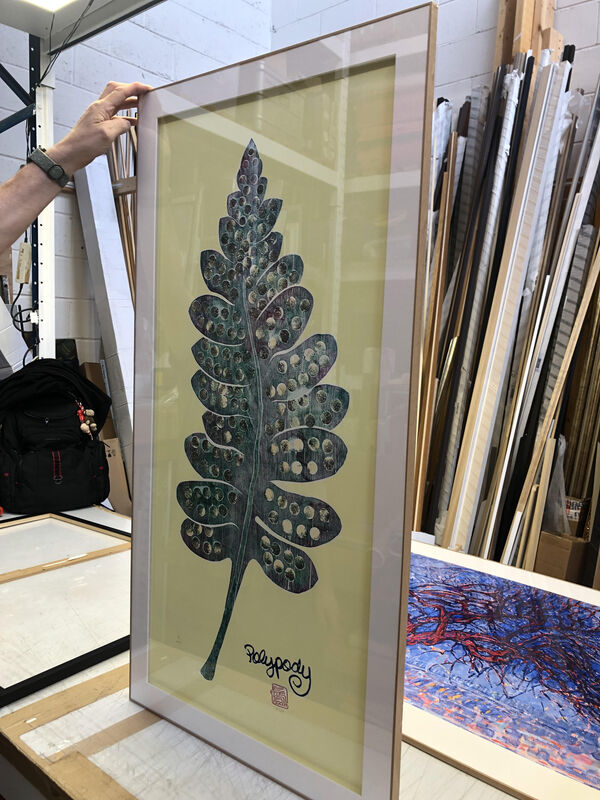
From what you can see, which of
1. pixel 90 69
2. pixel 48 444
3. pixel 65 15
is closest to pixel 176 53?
pixel 90 69

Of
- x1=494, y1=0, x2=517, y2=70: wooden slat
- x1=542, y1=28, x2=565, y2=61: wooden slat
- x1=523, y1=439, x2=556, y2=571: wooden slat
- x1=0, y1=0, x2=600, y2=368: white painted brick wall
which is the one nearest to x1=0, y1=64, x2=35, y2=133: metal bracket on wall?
x1=0, y1=0, x2=600, y2=368: white painted brick wall

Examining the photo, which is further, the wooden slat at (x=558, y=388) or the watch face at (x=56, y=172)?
the wooden slat at (x=558, y=388)

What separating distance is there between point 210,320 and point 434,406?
1.77m

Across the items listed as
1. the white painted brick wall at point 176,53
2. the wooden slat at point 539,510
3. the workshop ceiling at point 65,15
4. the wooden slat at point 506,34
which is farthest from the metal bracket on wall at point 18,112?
the wooden slat at point 539,510

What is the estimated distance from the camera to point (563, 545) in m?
1.96

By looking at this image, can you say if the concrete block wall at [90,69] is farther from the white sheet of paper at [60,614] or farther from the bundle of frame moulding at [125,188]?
the white sheet of paper at [60,614]

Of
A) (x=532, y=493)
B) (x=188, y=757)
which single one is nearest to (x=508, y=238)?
(x=532, y=493)

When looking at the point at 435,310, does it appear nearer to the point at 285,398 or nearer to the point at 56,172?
the point at 56,172

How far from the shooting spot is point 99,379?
2572 millimetres

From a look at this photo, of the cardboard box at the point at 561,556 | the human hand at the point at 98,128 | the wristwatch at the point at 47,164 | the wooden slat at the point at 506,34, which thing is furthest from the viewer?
the wooden slat at the point at 506,34

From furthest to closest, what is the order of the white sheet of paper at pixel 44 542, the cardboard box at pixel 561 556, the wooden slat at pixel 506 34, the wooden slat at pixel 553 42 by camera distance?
1. the wooden slat at pixel 506 34
2. the wooden slat at pixel 553 42
3. the cardboard box at pixel 561 556
4. the white sheet of paper at pixel 44 542

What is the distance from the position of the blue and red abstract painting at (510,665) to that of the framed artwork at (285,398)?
227 mm

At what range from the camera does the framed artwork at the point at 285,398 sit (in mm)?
505

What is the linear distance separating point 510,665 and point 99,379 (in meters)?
2.15
